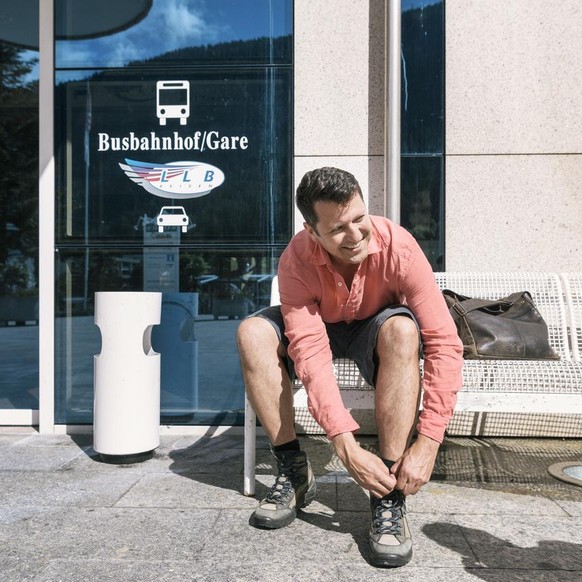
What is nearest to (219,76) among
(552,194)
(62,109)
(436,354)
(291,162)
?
(291,162)

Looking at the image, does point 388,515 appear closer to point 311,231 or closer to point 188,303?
point 311,231

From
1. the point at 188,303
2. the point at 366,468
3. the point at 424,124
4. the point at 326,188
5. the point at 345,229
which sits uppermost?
the point at 424,124

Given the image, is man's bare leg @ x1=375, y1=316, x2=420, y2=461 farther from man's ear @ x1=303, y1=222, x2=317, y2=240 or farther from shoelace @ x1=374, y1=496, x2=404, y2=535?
man's ear @ x1=303, y1=222, x2=317, y2=240

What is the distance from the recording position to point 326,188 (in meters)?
2.22

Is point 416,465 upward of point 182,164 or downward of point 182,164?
downward

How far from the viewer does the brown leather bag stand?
10.0ft

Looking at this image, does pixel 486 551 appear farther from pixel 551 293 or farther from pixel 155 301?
pixel 155 301

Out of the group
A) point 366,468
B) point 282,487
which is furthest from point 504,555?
point 282,487

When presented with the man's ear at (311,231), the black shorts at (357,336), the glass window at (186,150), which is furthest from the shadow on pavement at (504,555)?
the glass window at (186,150)

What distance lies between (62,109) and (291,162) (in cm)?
151

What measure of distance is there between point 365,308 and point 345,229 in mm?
431

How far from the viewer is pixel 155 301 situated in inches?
139

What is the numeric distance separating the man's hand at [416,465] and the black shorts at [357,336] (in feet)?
1.31

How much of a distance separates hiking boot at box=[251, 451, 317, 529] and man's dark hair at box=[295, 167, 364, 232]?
3.19 ft
